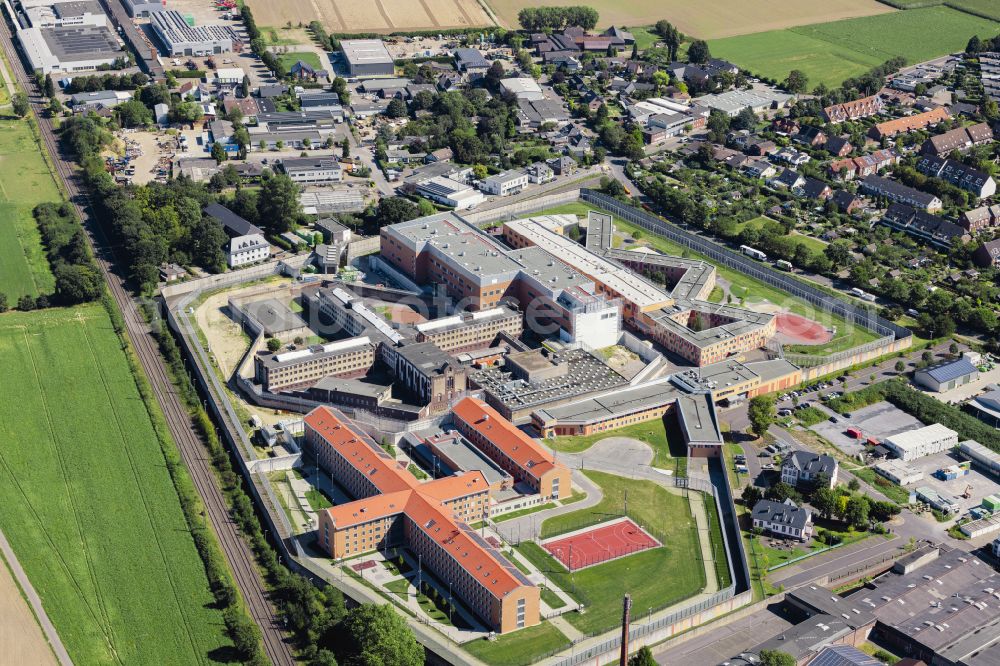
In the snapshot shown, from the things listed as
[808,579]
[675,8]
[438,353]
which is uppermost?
[675,8]

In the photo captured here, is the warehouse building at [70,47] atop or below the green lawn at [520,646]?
atop

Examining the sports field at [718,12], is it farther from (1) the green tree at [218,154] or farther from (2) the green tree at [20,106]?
(2) the green tree at [20,106]

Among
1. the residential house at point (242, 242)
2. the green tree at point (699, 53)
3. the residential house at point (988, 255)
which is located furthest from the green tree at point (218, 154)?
the residential house at point (988, 255)

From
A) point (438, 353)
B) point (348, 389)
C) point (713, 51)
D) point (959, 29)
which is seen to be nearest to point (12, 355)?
point (348, 389)

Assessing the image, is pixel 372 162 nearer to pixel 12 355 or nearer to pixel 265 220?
pixel 265 220

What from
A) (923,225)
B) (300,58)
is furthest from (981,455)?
(300,58)

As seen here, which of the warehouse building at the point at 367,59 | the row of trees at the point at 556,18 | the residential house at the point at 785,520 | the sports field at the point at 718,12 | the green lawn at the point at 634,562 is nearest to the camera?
the green lawn at the point at 634,562

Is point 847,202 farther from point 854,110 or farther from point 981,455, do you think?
point 981,455
